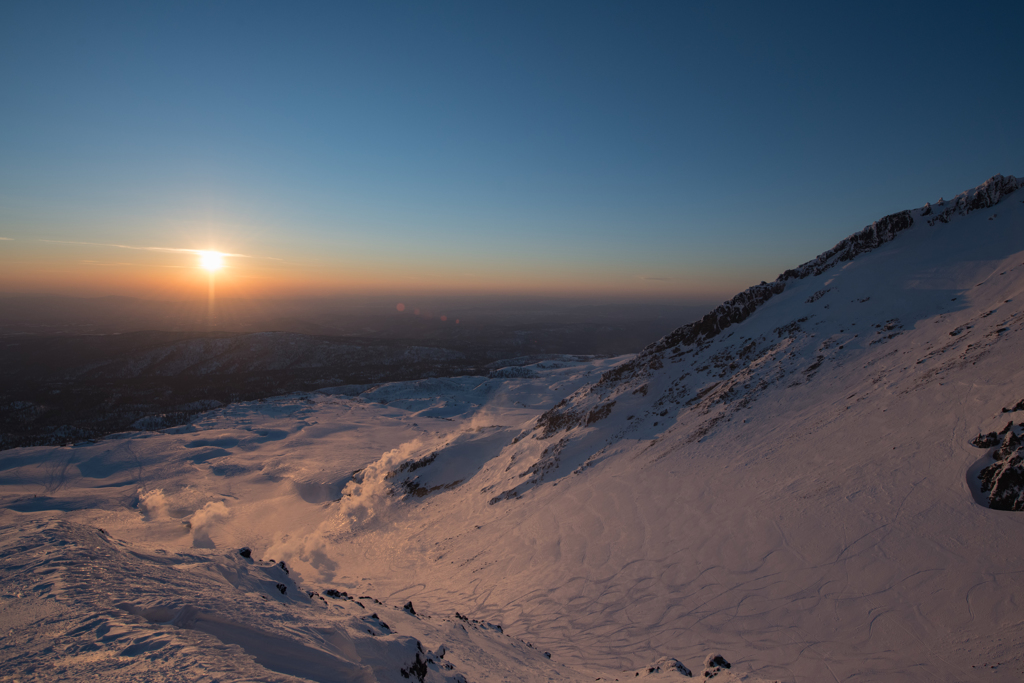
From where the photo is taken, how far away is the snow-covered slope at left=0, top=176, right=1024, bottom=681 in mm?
7969

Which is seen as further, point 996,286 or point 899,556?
point 996,286

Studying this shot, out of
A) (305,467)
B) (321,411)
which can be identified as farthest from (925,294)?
(321,411)

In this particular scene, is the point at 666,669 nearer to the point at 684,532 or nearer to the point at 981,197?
the point at 684,532

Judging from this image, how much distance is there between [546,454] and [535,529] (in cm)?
956

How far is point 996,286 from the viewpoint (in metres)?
22.0

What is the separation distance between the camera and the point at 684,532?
15.2 meters

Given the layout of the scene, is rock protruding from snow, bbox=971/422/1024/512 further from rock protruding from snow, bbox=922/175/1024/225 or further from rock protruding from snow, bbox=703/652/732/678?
rock protruding from snow, bbox=922/175/1024/225

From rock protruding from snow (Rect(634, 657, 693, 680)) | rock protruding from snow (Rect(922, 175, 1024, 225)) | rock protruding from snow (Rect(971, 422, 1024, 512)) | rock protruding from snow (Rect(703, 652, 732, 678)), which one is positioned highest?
rock protruding from snow (Rect(922, 175, 1024, 225))

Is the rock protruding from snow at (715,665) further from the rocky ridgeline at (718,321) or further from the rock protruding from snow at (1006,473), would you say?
the rocky ridgeline at (718,321)

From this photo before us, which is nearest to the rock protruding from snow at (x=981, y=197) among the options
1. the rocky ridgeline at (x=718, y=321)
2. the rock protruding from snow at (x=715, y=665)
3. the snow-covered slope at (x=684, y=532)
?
the rocky ridgeline at (x=718, y=321)

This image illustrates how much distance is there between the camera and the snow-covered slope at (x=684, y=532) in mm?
7969

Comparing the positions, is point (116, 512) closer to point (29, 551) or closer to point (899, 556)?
point (29, 551)

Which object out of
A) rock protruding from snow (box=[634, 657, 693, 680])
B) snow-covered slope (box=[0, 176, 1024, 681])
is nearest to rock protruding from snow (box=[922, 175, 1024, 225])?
snow-covered slope (box=[0, 176, 1024, 681])

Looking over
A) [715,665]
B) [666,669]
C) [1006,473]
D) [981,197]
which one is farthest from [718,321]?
[666,669]
